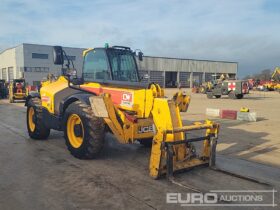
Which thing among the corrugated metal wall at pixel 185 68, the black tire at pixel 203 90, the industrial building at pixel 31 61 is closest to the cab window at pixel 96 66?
the black tire at pixel 203 90

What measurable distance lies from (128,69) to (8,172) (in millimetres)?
3420

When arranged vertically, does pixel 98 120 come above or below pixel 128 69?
below

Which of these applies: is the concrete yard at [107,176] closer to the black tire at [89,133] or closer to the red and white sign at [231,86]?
the black tire at [89,133]

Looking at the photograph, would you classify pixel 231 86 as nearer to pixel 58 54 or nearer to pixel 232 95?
pixel 232 95

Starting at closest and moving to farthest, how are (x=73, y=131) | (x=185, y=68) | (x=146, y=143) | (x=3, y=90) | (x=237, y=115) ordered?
(x=73, y=131), (x=146, y=143), (x=237, y=115), (x=3, y=90), (x=185, y=68)

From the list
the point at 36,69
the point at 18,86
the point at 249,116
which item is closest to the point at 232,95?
the point at 249,116

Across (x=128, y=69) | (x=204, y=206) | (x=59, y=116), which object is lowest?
(x=204, y=206)

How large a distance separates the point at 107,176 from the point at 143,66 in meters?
33.9

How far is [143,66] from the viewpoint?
38969 millimetres

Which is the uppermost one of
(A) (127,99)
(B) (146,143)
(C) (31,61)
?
(C) (31,61)

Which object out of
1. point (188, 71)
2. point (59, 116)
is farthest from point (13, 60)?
point (59, 116)

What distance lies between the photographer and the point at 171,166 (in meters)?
5.32

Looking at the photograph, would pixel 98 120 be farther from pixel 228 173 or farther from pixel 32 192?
pixel 228 173

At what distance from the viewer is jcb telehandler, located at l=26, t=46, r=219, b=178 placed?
5.58 meters
